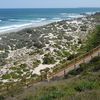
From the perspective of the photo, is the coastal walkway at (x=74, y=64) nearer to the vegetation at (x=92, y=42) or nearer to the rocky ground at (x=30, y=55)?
the rocky ground at (x=30, y=55)

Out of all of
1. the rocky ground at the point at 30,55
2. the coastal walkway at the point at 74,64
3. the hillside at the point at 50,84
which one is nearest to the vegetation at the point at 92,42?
the rocky ground at the point at 30,55

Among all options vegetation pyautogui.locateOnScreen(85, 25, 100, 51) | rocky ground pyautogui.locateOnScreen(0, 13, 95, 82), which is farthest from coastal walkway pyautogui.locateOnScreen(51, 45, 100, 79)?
vegetation pyautogui.locateOnScreen(85, 25, 100, 51)

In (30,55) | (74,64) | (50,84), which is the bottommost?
(30,55)

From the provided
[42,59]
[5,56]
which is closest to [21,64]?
[42,59]

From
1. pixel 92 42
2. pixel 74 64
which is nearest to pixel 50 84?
pixel 74 64

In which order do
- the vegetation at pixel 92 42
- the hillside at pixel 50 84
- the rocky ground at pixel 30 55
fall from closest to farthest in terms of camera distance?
the hillside at pixel 50 84
the rocky ground at pixel 30 55
the vegetation at pixel 92 42

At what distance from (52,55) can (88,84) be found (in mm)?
21167

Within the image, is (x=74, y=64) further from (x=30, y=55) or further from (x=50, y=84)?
(x=30, y=55)

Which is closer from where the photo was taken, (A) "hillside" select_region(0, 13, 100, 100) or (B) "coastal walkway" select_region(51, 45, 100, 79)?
(A) "hillside" select_region(0, 13, 100, 100)

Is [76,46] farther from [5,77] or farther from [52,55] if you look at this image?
[5,77]

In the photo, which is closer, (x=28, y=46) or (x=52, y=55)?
(x=52, y=55)

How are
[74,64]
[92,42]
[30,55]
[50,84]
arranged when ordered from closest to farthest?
[50,84] < [74,64] < [30,55] < [92,42]

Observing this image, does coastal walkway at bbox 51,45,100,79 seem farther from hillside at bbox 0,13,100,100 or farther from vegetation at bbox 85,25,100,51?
vegetation at bbox 85,25,100,51

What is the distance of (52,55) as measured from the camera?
107 feet
